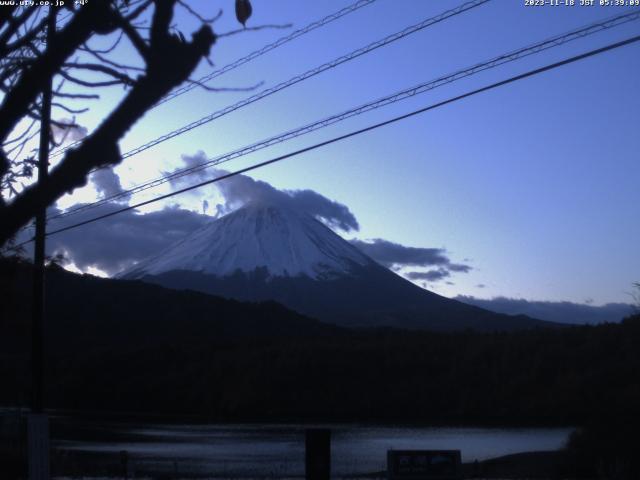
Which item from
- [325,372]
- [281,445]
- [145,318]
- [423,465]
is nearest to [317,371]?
[325,372]

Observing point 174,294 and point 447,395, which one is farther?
point 174,294

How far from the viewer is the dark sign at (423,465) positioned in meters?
12.1

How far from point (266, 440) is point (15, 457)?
63.8 feet

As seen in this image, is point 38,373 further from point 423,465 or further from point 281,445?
point 281,445

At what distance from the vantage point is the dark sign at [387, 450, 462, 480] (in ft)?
39.6

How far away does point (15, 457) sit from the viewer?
1838 centimetres

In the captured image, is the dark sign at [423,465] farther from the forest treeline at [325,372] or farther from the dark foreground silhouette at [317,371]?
the forest treeline at [325,372]

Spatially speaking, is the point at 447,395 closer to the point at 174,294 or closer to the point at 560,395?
the point at 560,395

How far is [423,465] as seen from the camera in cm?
1213

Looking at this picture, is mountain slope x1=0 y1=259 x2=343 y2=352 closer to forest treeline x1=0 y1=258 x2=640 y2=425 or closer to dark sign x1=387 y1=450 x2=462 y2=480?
forest treeline x1=0 y1=258 x2=640 y2=425

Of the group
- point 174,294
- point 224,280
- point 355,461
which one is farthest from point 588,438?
point 224,280

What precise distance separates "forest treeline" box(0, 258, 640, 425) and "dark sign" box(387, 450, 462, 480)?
3676 centimetres

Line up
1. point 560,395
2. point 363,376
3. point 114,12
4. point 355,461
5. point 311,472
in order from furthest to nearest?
point 363,376 < point 560,395 < point 355,461 < point 311,472 < point 114,12

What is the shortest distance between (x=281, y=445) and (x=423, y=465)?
22519mm
